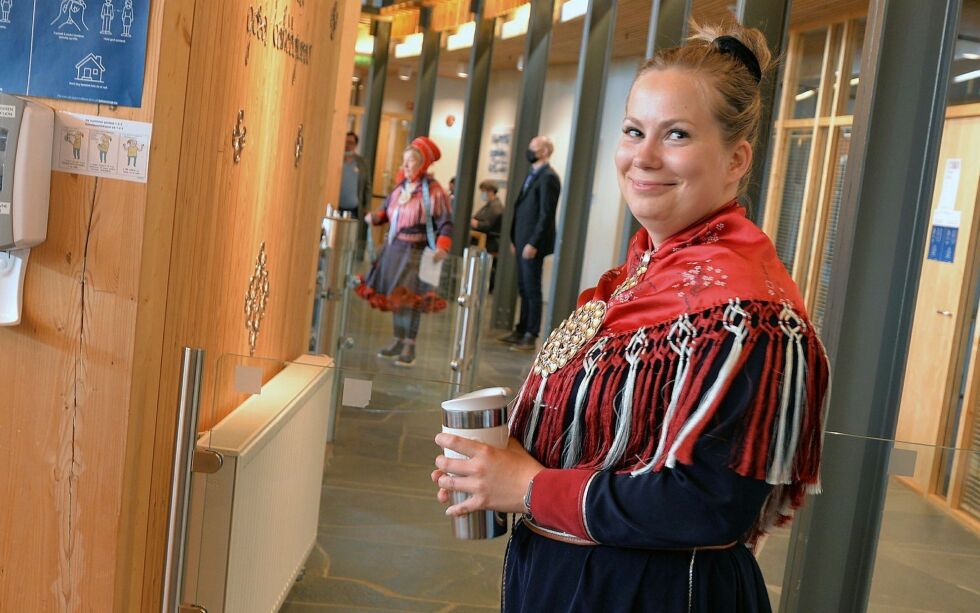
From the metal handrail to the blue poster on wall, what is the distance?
0.59 m

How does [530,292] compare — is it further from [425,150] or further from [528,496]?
[528,496]

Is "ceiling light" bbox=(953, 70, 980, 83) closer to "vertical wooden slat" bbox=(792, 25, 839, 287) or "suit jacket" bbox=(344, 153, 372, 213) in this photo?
"vertical wooden slat" bbox=(792, 25, 839, 287)

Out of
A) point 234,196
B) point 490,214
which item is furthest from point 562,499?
point 490,214

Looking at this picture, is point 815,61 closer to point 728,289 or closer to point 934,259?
point 934,259

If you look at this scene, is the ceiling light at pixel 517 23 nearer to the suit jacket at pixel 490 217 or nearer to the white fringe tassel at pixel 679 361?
the suit jacket at pixel 490 217

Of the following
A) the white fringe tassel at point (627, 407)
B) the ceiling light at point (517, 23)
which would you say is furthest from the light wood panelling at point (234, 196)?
the ceiling light at point (517, 23)

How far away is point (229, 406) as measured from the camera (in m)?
2.09

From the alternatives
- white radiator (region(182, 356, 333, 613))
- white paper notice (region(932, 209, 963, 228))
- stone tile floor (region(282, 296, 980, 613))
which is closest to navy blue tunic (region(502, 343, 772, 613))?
stone tile floor (region(282, 296, 980, 613))

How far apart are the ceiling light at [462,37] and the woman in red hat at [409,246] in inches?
261

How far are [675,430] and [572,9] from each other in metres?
9.54

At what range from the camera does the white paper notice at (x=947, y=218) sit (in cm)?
555

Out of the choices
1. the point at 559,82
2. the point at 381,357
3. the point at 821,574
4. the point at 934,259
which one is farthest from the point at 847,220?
the point at 559,82

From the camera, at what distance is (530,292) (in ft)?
32.4

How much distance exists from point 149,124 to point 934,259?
4973 mm
